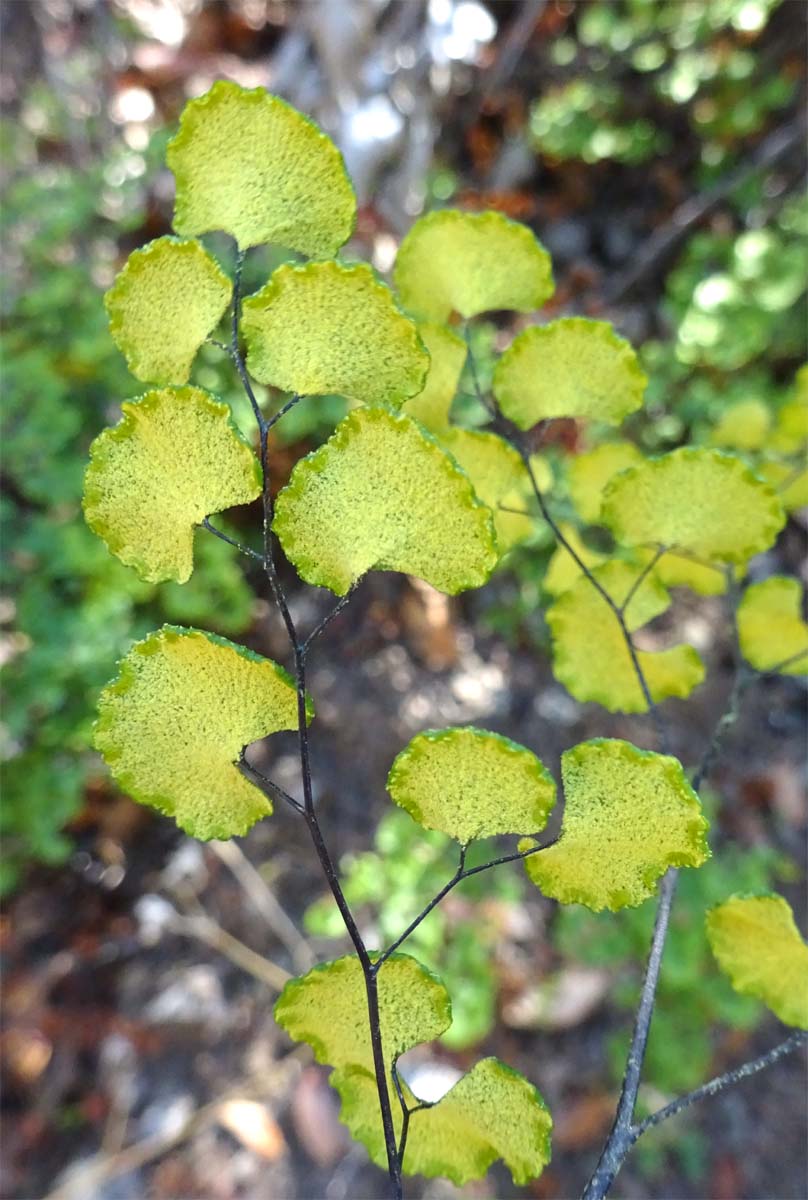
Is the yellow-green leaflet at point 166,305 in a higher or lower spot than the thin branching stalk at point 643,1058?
higher

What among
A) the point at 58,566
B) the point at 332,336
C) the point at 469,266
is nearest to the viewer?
the point at 332,336

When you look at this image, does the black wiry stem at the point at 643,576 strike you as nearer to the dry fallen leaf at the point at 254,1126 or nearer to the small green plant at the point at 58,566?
the small green plant at the point at 58,566

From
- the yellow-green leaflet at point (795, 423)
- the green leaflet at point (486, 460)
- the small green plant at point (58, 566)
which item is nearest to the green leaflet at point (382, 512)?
the green leaflet at point (486, 460)

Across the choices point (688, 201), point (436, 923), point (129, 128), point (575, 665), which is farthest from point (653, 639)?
point (129, 128)

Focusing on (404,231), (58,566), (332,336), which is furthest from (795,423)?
(404,231)

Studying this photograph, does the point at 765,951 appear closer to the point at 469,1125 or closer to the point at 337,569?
the point at 469,1125

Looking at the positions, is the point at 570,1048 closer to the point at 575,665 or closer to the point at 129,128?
the point at 575,665

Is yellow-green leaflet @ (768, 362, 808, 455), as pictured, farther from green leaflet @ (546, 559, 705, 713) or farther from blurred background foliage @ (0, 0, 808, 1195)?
blurred background foliage @ (0, 0, 808, 1195)

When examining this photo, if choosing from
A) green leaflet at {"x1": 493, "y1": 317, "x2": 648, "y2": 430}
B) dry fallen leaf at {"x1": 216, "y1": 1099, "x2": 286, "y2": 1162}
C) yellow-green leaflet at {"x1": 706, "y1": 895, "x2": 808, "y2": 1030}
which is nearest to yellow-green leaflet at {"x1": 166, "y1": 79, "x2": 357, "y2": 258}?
green leaflet at {"x1": 493, "y1": 317, "x2": 648, "y2": 430}
